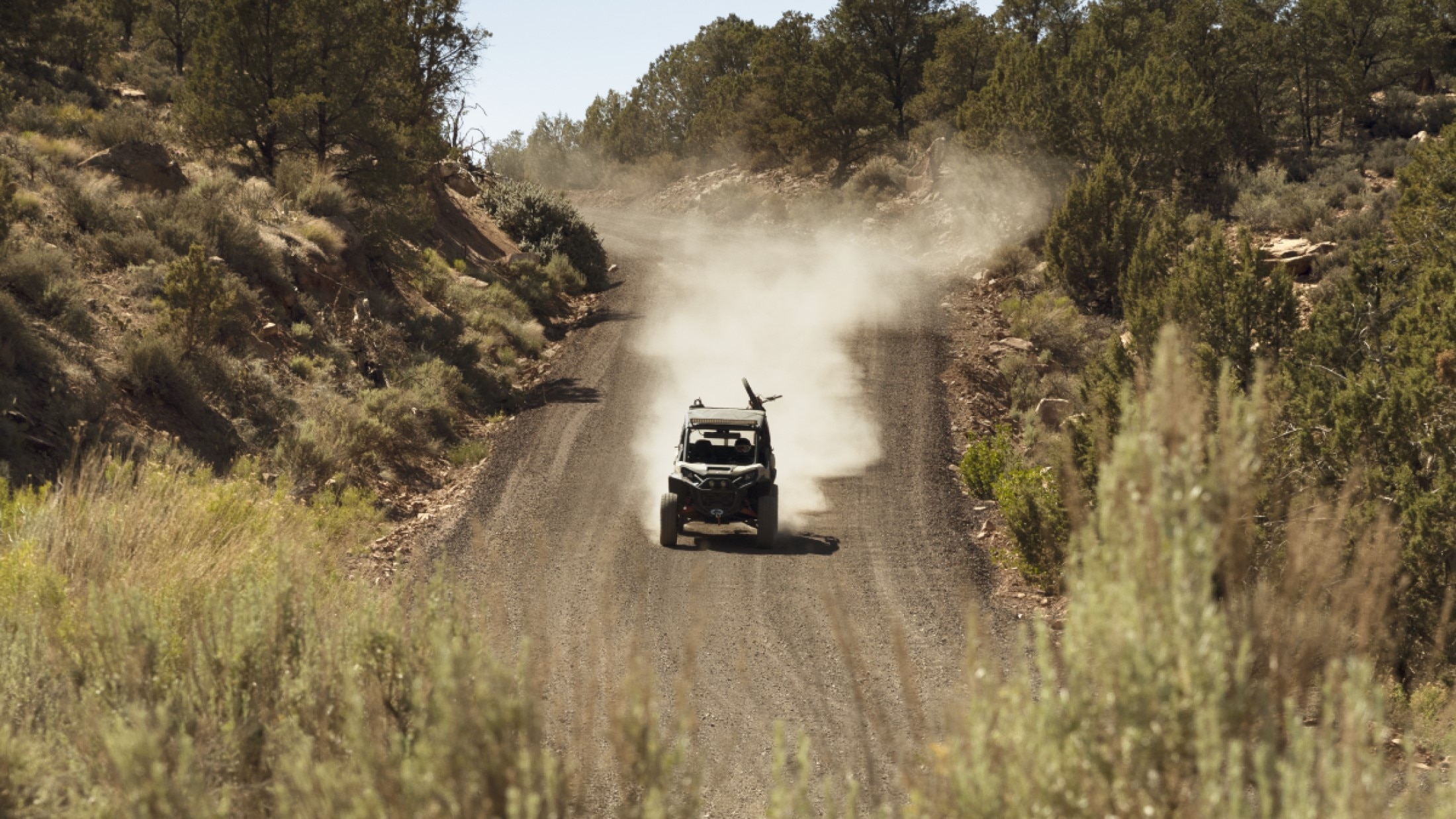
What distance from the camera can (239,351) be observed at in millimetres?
20203

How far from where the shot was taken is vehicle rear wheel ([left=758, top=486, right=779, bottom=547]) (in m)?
16.0

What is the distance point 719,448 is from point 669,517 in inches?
56.4

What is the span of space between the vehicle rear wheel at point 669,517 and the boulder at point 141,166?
51.5 ft

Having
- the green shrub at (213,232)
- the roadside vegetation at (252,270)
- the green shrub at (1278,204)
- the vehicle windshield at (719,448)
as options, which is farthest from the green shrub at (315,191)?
the green shrub at (1278,204)

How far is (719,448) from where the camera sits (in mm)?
16594

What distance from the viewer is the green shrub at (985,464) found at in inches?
759

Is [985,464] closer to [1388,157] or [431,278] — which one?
[431,278]

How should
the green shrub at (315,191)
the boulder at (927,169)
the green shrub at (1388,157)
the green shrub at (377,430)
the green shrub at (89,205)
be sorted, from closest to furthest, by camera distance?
the green shrub at (377,430)
the green shrub at (89,205)
the green shrub at (315,191)
the green shrub at (1388,157)
the boulder at (927,169)

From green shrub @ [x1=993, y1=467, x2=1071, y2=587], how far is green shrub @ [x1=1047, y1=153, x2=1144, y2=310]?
1578cm

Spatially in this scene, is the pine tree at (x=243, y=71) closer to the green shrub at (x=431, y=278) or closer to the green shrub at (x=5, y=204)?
the green shrub at (x=431, y=278)

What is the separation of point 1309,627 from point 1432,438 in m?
8.64

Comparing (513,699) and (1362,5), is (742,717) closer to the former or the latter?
(513,699)

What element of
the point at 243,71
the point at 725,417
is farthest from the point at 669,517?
the point at 243,71

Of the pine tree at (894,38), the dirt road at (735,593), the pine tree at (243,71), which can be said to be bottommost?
the dirt road at (735,593)
